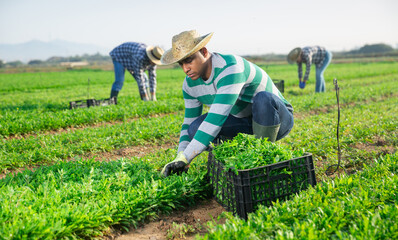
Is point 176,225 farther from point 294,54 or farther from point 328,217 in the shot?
point 294,54

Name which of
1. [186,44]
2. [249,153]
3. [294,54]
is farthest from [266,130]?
[294,54]

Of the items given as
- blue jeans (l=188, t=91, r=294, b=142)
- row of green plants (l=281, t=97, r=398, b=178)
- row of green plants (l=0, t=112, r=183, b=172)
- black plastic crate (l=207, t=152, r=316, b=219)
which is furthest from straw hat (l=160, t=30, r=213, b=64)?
row of green plants (l=0, t=112, r=183, b=172)

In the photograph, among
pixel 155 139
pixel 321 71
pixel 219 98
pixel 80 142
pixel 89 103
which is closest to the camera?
pixel 219 98

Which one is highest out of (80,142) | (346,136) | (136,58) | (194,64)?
(136,58)

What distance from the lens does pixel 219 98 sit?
3072 mm

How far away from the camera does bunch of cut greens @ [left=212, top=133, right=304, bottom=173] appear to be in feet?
8.36

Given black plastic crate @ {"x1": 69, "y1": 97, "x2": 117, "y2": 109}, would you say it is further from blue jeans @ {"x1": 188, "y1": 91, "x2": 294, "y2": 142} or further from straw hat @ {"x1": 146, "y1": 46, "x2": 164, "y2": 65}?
blue jeans @ {"x1": 188, "y1": 91, "x2": 294, "y2": 142}

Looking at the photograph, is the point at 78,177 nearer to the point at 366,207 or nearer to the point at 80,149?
the point at 80,149

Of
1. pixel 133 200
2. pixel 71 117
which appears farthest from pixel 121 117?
pixel 133 200

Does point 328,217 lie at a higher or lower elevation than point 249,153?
lower

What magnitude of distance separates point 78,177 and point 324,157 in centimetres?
325

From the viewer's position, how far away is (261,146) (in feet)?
9.23

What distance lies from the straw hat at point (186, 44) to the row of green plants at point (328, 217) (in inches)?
59.8

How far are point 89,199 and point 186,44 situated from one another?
1664mm
